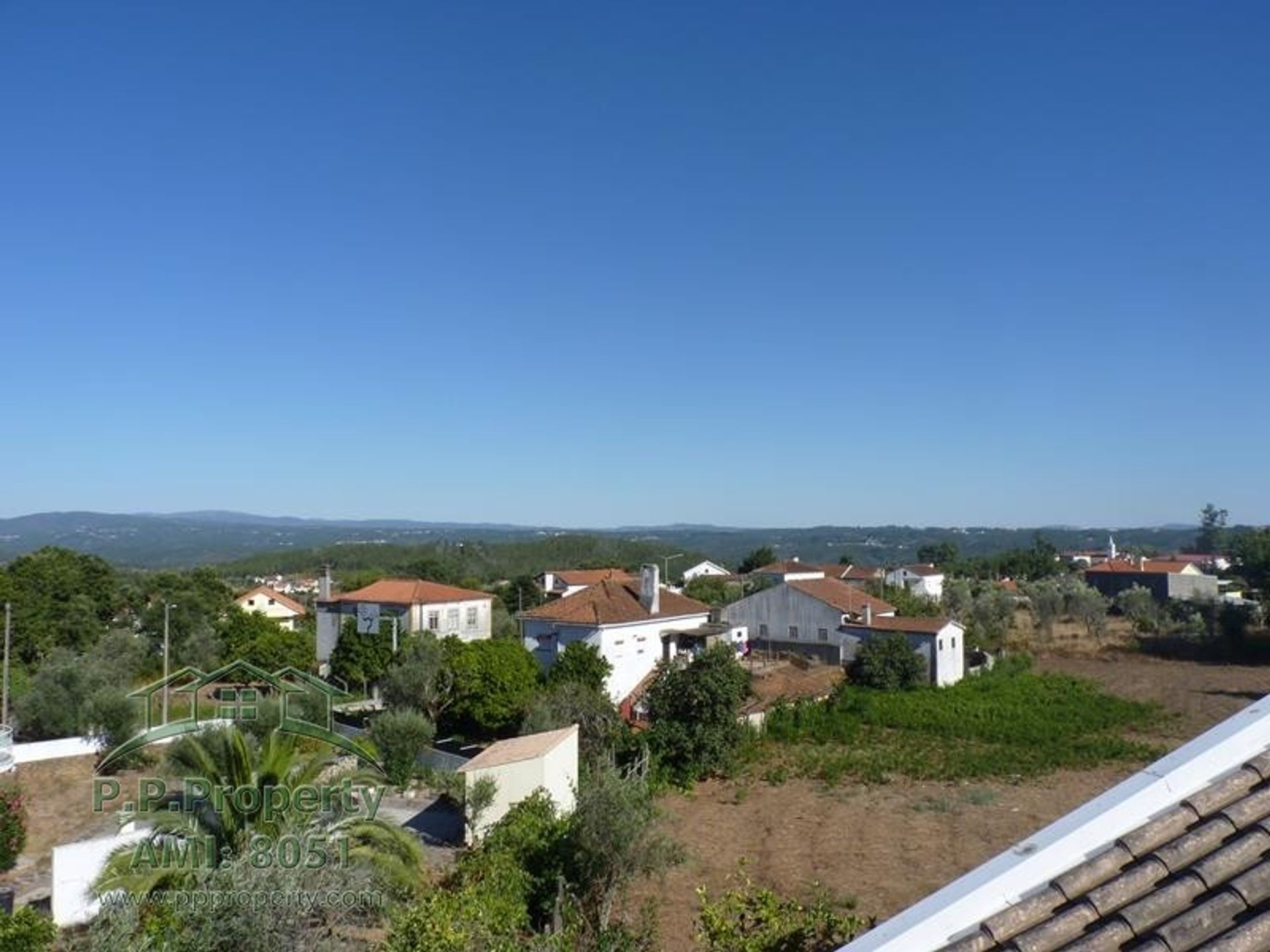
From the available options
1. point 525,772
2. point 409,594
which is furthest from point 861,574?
point 525,772

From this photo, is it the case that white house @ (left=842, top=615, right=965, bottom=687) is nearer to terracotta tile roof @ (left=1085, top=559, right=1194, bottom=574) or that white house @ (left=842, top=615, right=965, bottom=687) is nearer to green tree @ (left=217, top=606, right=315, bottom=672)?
green tree @ (left=217, top=606, right=315, bottom=672)

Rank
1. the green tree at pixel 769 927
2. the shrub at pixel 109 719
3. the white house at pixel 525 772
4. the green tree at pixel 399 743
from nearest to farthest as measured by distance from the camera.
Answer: the green tree at pixel 769 927 < the white house at pixel 525 772 < the green tree at pixel 399 743 < the shrub at pixel 109 719

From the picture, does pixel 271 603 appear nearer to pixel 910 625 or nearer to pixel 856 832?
pixel 910 625

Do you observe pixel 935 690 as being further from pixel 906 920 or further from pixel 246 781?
pixel 906 920

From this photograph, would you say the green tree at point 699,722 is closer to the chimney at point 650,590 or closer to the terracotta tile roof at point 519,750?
the terracotta tile roof at point 519,750

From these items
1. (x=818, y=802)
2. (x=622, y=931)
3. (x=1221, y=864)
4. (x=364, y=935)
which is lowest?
(x=818, y=802)

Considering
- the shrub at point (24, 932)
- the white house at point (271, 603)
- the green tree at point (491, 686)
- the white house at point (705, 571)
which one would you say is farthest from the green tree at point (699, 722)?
the white house at point (705, 571)

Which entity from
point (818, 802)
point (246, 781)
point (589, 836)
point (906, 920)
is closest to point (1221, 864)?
point (906, 920)
